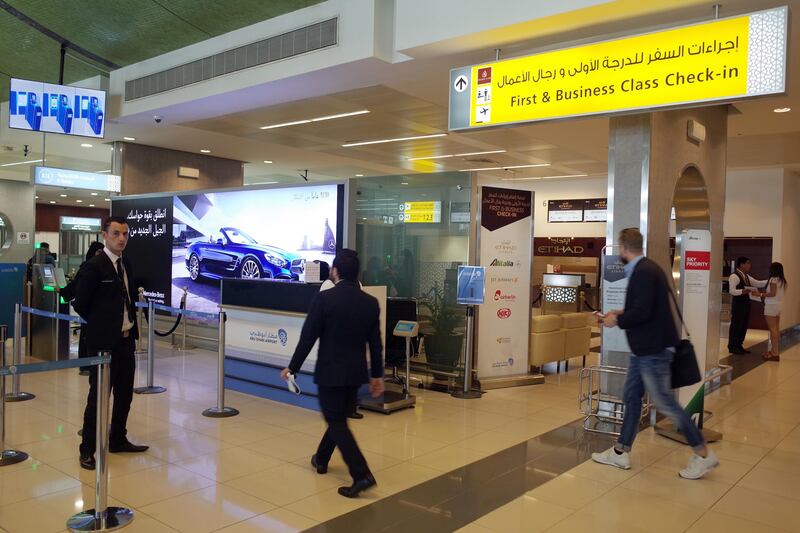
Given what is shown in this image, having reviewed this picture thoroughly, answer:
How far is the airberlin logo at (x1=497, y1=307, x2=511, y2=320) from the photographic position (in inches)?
286

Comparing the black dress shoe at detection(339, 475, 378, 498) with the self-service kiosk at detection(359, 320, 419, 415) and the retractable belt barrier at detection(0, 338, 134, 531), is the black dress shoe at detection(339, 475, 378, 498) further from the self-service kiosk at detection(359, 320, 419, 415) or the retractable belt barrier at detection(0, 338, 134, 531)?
the self-service kiosk at detection(359, 320, 419, 415)

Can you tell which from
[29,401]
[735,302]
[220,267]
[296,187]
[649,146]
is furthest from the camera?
[735,302]

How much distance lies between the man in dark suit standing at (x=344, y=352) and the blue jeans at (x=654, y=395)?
73.2 inches

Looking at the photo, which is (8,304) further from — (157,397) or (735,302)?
(735,302)

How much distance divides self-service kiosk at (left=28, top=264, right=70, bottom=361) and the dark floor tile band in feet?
18.3

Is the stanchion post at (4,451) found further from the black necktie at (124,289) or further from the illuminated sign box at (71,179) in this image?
the illuminated sign box at (71,179)

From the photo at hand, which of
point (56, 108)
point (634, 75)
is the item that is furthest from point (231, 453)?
point (56, 108)

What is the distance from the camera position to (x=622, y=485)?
4.11m

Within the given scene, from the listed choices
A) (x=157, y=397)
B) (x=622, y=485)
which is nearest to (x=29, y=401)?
(x=157, y=397)

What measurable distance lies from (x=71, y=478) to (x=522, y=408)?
4001mm

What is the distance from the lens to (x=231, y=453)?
4.54m

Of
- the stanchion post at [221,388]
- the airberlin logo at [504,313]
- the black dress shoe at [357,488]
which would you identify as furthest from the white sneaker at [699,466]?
the stanchion post at [221,388]

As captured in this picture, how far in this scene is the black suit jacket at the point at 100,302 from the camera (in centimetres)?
405

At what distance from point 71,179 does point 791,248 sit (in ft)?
45.3
